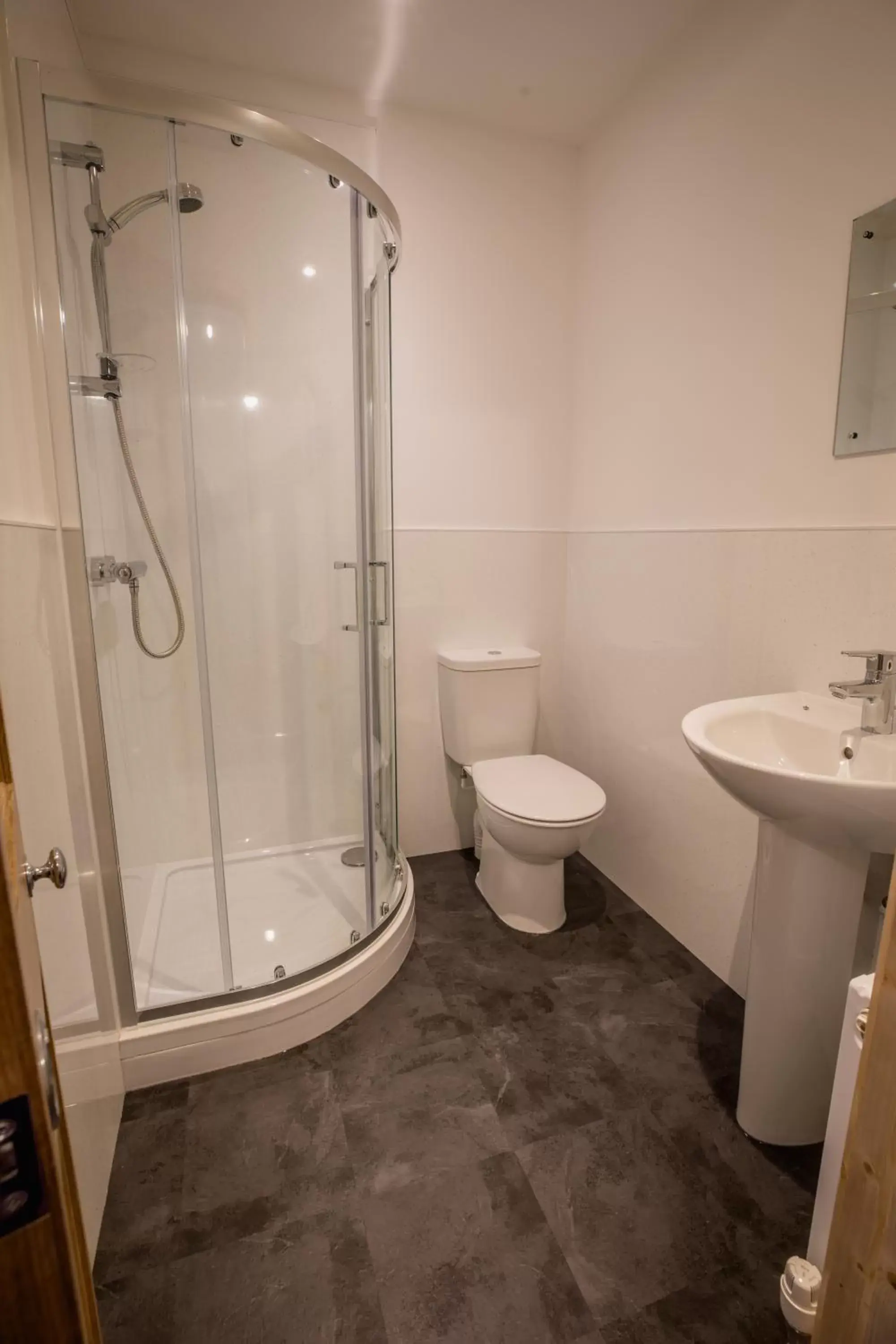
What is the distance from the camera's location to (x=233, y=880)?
81.2 inches

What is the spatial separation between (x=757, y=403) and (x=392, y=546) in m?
1.10

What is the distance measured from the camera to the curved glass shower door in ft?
5.19

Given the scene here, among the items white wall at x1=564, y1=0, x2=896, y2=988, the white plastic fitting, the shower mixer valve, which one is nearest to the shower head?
the shower mixer valve

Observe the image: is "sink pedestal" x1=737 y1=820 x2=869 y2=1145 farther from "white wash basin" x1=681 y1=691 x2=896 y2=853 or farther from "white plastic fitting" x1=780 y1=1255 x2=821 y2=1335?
"white plastic fitting" x1=780 y1=1255 x2=821 y2=1335

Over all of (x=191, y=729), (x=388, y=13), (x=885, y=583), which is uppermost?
(x=388, y=13)

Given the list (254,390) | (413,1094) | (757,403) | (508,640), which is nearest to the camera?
(413,1094)

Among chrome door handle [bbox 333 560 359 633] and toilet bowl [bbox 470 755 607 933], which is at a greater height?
chrome door handle [bbox 333 560 359 633]

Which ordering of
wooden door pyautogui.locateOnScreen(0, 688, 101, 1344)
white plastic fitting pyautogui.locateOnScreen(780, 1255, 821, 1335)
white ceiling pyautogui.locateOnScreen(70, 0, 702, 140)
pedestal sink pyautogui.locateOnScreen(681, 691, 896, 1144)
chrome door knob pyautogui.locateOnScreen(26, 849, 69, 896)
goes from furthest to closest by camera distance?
white ceiling pyautogui.locateOnScreen(70, 0, 702, 140)
pedestal sink pyautogui.locateOnScreen(681, 691, 896, 1144)
white plastic fitting pyautogui.locateOnScreen(780, 1255, 821, 1335)
chrome door knob pyautogui.locateOnScreen(26, 849, 69, 896)
wooden door pyautogui.locateOnScreen(0, 688, 101, 1344)

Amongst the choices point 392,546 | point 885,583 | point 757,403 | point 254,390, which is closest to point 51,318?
point 254,390

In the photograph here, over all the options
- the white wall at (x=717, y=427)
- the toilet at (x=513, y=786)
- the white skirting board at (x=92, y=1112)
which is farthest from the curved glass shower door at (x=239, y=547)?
the white wall at (x=717, y=427)

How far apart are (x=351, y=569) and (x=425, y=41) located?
1.41m

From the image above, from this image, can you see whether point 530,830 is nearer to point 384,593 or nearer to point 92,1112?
point 384,593

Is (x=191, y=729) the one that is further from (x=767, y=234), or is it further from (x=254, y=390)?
(x=767, y=234)

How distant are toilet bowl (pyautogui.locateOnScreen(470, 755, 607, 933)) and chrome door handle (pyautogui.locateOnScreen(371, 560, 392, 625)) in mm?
575
